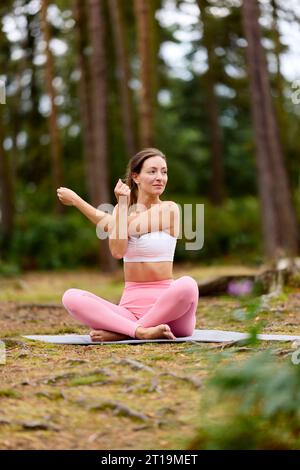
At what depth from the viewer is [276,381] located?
4.17 meters

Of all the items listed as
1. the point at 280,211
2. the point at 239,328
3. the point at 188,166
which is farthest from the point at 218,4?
the point at 239,328

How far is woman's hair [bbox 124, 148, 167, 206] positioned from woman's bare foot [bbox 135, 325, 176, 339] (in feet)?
3.38

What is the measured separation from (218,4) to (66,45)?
5077 millimetres

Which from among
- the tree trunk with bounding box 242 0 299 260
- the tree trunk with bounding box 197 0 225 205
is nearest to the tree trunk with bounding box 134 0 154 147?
the tree trunk with bounding box 242 0 299 260

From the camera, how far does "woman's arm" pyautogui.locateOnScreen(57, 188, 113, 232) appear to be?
6.62 metres

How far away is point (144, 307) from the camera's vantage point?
269 inches

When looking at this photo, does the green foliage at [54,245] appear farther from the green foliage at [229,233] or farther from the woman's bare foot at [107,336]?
the woman's bare foot at [107,336]

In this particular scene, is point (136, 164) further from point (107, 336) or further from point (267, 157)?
point (267, 157)

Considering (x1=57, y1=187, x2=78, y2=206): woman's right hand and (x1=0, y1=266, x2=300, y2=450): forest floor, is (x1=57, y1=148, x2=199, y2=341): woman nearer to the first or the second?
(x1=57, y1=187, x2=78, y2=206): woman's right hand

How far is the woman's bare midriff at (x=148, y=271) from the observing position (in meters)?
6.83

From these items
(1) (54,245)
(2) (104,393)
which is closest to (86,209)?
(2) (104,393)

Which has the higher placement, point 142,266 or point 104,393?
point 142,266

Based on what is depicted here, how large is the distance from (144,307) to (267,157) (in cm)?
1004

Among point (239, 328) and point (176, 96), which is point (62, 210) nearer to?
point (176, 96)
